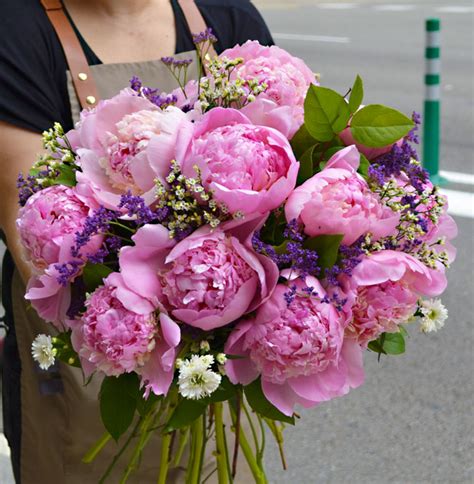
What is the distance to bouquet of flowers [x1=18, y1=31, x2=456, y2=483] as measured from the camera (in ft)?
4.70

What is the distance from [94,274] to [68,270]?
40 mm

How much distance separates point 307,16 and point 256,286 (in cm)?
1598

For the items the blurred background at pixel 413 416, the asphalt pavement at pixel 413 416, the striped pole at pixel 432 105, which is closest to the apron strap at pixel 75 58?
the blurred background at pixel 413 416

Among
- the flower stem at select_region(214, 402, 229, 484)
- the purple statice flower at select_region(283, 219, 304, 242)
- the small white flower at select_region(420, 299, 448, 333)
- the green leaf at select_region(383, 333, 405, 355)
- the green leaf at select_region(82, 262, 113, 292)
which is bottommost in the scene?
the flower stem at select_region(214, 402, 229, 484)

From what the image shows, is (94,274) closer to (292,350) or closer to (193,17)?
(292,350)

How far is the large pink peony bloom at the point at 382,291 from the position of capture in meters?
1.47

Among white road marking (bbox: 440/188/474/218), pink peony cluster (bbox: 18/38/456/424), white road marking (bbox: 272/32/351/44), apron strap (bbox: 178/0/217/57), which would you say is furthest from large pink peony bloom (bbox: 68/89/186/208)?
white road marking (bbox: 272/32/351/44)

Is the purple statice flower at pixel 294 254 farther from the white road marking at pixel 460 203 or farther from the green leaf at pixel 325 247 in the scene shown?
the white road marking at pixel 460 203

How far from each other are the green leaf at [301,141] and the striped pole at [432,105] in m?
5.54

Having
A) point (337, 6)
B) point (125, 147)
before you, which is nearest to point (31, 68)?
point (125, 147)

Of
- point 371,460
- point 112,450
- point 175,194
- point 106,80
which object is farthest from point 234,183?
point 371,460

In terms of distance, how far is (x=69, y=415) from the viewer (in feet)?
6.91

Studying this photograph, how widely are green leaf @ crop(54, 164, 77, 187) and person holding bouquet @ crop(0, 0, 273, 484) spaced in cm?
38

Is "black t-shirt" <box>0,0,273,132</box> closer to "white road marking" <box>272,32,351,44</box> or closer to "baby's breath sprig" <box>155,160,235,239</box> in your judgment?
"baby's breath sprig" <box>155,160,235,239</box>
